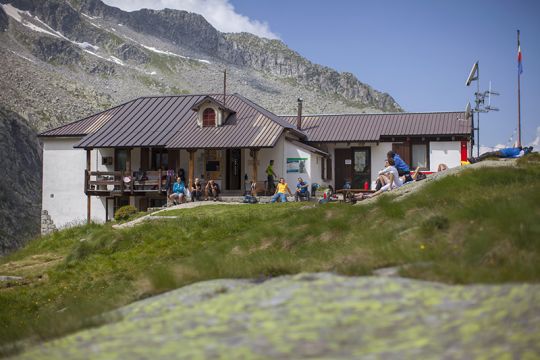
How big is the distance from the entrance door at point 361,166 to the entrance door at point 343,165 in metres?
0.25

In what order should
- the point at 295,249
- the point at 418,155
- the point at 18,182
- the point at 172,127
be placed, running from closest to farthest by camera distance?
the point at 295,249
the point at 172,127
the point at 418,155
the point at 18,182

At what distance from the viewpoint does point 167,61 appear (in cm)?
19475

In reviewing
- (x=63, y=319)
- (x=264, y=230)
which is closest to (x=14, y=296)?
(x=264, y=230)

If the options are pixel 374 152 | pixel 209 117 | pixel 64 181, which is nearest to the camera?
pixel 209 117

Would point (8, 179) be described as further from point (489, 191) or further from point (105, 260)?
point (489, 191)

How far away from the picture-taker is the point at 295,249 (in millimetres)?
11438

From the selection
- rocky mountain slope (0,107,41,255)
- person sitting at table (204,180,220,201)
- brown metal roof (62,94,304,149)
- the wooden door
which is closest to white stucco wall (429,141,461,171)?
the wooden door

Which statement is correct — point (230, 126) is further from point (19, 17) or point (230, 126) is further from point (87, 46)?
point (87, 46)

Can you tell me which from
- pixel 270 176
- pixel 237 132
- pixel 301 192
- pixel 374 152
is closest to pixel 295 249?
pixel 301 192

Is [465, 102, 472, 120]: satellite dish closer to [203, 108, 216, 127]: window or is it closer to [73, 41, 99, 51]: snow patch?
[203, 108, 216, 127]: window

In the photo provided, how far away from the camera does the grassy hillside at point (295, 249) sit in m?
7.13

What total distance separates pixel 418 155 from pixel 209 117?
12.0 meters

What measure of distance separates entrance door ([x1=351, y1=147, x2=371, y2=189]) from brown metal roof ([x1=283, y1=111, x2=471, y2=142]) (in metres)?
0.99

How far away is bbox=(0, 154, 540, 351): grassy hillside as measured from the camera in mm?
7129
